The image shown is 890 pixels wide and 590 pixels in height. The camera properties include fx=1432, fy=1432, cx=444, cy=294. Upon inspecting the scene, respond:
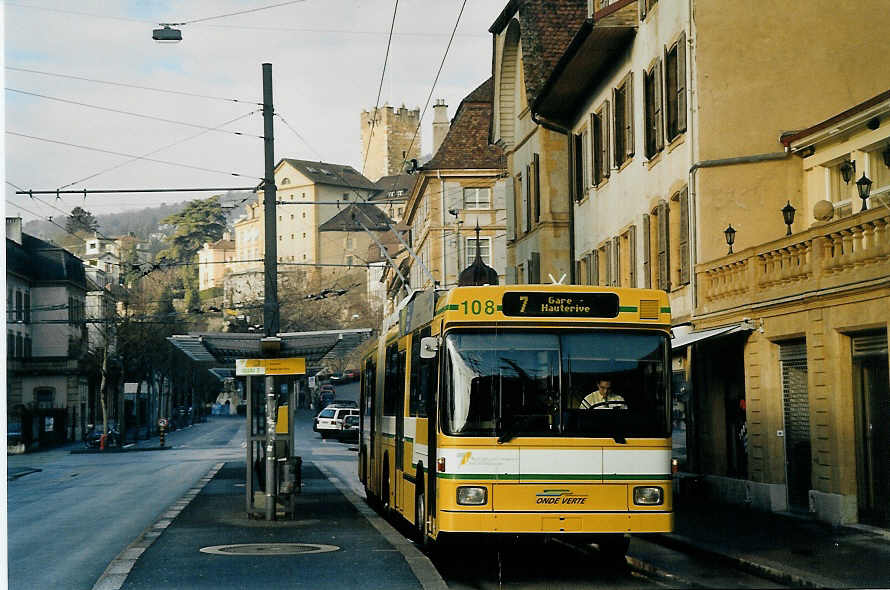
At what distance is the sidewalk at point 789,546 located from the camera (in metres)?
14.0

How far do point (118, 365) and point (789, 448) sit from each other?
56.9 m

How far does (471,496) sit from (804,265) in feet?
28.7

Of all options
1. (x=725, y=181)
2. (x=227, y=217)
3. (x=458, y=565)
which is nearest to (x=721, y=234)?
(x=725, y=181)

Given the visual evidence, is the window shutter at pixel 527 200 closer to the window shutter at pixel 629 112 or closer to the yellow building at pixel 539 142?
the yellow building at pixel 539 142

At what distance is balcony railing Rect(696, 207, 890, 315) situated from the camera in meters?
18.3

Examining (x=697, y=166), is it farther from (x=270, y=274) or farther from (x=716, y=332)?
(x=270, y=274)

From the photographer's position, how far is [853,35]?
24953 mm

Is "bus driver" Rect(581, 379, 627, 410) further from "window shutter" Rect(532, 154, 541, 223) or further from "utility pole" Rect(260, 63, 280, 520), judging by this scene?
"window shutter" Rect(532, 154, 541, 223)

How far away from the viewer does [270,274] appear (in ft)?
77.5

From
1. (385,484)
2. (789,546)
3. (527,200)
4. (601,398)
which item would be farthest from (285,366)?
(527,200)

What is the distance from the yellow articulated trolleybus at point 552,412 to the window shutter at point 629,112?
17.0 metres

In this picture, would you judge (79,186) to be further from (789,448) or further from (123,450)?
(123,450)

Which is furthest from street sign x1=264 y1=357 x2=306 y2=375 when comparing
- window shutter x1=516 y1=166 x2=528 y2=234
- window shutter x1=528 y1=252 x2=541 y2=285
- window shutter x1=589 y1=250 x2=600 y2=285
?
window shutter x1=516 y1=166 x2=528 y2=234

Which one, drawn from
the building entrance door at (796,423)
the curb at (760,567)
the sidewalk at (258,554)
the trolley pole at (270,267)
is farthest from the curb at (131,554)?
the building entrance door at (796,423)
